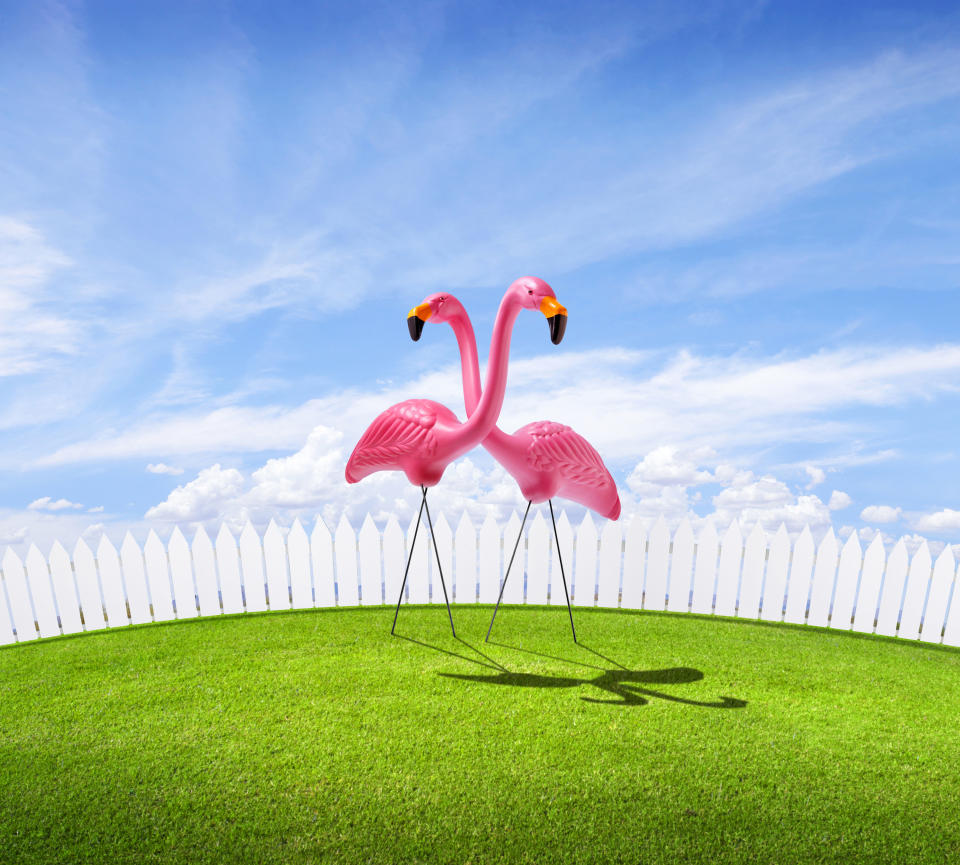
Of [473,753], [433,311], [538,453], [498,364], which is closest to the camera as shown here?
[473,753]

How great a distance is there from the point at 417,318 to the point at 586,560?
3849 millimetres

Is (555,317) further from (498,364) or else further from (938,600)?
(938,600)

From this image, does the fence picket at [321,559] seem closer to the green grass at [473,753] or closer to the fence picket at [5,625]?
the green grass at [473,753]

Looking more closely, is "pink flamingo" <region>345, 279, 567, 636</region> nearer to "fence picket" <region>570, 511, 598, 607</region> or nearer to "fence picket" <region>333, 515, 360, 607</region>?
"fence picket" <region>333, 515, 360, 607</region>

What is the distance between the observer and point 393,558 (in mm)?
7637

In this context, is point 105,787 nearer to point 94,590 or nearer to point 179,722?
point 179,722

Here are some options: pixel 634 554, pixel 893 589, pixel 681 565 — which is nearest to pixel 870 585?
→ pixel 893 589

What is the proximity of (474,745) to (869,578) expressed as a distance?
559cm

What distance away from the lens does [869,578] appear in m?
7.34

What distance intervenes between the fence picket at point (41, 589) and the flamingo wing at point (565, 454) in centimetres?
538

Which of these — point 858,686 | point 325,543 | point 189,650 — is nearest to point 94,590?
point 189,650

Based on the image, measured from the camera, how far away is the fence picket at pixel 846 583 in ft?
24.2

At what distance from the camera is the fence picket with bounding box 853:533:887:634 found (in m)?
7.31

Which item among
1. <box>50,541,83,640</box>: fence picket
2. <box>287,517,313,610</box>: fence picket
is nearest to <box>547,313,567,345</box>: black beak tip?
<box>287,517,313,610</box>: fence picket
